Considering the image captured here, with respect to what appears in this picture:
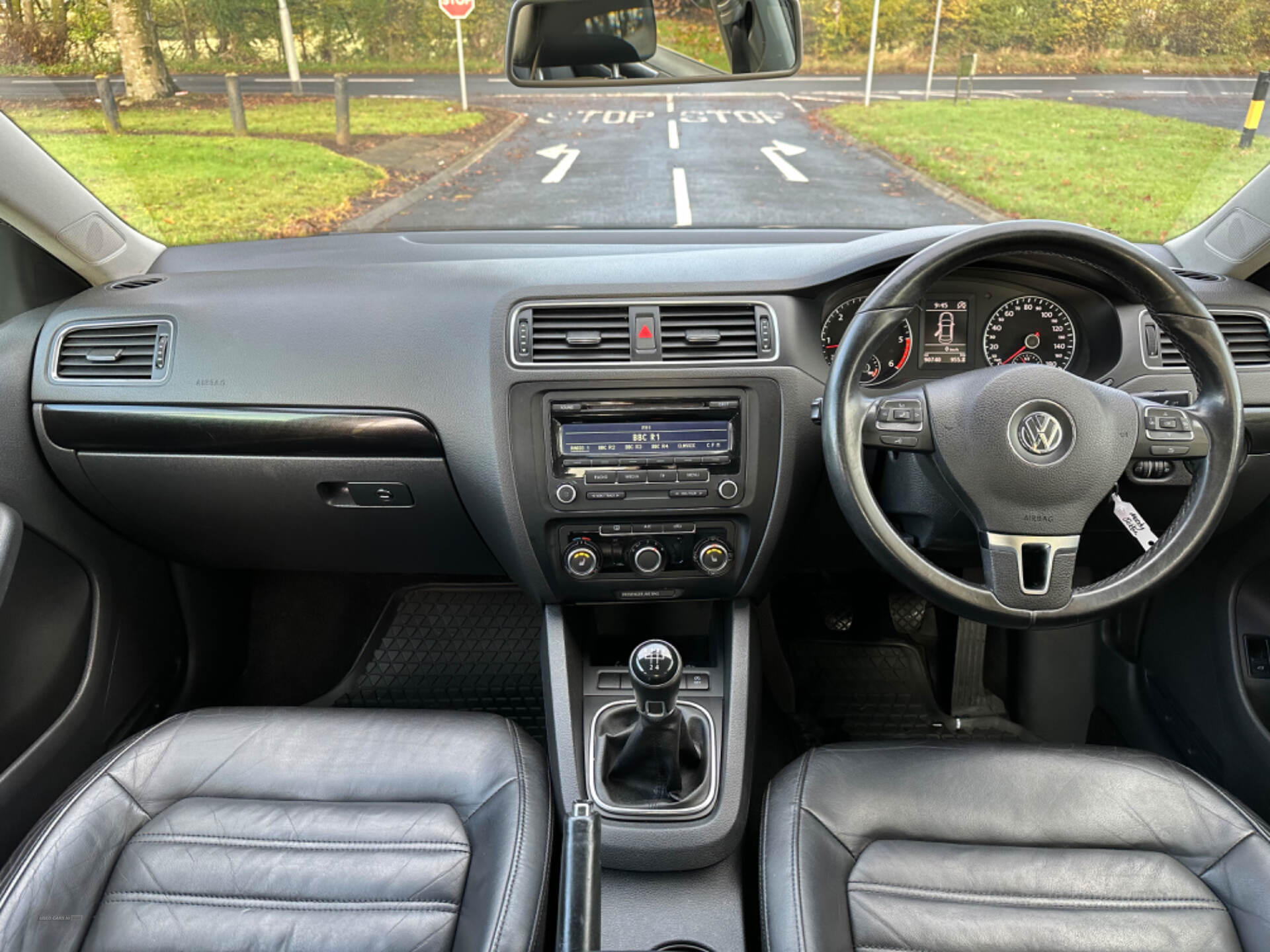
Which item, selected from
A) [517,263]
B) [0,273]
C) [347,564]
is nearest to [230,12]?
[0,273]

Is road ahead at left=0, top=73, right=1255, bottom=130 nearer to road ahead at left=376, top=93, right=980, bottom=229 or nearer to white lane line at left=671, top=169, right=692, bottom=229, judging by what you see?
road ahead at left=376, top=93, right=980, bottom=229

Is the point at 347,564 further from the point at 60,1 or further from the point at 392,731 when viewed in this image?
the point at 60,1

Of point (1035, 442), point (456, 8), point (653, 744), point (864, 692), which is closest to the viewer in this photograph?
point (1035, 442)

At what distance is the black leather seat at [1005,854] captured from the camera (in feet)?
4.34

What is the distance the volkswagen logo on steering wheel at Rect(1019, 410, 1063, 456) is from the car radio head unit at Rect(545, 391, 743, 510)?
0.50 metres

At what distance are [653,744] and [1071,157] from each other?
213 cm

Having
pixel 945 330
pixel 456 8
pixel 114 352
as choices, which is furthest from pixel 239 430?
pixel 945 330

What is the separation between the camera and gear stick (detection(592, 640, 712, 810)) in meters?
1.49

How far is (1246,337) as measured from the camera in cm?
179

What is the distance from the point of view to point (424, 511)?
1.94 m

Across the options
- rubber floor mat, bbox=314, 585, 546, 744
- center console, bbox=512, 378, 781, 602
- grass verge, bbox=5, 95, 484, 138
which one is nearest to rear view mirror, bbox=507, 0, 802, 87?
center console, bbox=512, 378, 781, 602

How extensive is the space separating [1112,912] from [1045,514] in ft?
1.98

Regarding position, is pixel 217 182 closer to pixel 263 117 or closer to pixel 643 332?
pixel 263 117

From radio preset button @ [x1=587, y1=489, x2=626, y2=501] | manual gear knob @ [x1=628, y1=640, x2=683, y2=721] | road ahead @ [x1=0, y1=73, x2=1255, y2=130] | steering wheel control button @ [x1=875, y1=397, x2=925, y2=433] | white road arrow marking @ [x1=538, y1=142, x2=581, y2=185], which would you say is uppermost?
road ahead @ [x1=0, y1=73, x2=1255, y2=130]
